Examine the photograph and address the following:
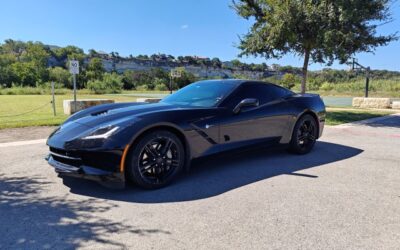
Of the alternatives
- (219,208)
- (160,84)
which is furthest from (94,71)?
(219,208)

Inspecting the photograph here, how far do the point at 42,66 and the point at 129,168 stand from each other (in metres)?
86.0

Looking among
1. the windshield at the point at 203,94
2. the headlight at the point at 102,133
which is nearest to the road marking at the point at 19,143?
the windshield at the point at 203,94

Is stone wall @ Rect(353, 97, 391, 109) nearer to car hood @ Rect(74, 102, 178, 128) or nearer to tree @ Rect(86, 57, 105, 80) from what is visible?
car hood @ Rect(74, 102, 178, 128)

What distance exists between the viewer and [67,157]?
3.78 meters

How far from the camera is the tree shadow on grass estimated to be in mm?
2698

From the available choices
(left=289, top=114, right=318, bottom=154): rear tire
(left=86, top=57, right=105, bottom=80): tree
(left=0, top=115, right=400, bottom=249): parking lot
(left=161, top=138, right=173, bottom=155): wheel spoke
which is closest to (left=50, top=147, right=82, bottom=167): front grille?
(left=0, top=115, right=400, bottom=249): parking lot

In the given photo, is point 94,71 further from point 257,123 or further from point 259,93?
point 257,123

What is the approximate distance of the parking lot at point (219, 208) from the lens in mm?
2766

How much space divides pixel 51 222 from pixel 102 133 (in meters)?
1.07

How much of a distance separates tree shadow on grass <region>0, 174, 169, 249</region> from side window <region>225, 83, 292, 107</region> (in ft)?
7.86

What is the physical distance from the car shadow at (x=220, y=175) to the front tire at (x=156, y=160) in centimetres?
13

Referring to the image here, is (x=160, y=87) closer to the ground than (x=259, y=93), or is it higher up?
higher up

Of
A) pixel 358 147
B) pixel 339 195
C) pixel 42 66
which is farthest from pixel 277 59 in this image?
pixel 42 66

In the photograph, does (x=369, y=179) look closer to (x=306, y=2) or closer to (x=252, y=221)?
(x=252, y=221)
